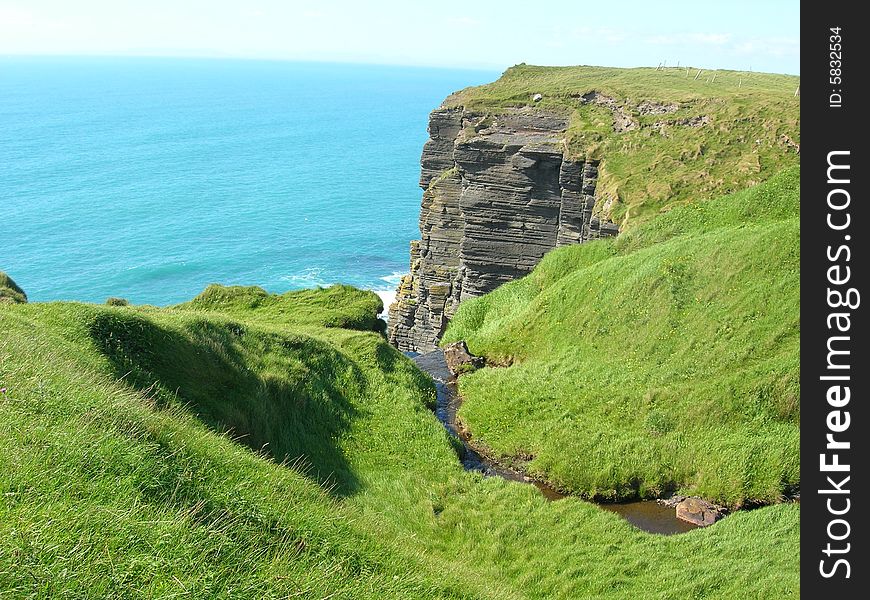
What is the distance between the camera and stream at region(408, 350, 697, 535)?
19.9 meters

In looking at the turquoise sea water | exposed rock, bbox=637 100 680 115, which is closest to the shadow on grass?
exposed rock, bbox=637 100 680 115

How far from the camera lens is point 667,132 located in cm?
4619

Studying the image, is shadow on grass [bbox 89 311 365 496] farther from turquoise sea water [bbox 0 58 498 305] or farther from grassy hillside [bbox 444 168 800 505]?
turquoise sea water [bbox 0 58 498 305]

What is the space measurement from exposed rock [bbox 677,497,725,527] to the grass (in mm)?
1188

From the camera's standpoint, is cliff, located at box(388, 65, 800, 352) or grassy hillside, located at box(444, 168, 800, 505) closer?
grassy hillside, located at box(444, 168, 800, 505)

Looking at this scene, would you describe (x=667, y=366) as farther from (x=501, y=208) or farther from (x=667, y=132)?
(x=667, y=132)

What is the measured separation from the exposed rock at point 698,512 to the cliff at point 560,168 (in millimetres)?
20840

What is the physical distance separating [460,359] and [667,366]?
397 inches

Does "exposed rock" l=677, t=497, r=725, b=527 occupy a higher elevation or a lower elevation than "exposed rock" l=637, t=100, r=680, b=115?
lower

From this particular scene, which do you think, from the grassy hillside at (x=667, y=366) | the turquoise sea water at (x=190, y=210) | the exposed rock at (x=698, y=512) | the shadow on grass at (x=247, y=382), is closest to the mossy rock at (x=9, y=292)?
the shadow on grass at (x=247, y=382)

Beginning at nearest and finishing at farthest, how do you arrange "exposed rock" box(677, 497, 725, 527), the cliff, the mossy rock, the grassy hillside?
"exposed rock" box(677, 497, 725, 527) → the grassy hillside → the mossy rock → the cliff

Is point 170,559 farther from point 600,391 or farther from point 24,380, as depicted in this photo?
point 600,391
